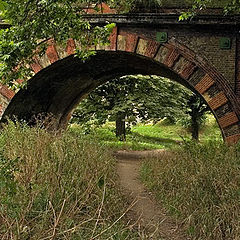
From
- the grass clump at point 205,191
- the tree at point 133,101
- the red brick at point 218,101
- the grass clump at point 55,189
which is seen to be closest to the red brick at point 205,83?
the red brick at point 218,101

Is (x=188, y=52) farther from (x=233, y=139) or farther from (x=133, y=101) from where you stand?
(x=133, y=101)

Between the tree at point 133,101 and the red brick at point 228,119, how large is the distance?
279 inches

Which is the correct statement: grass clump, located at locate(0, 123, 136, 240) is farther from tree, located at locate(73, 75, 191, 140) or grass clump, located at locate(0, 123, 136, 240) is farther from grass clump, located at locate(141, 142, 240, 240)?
tree, located at locate(73, 75, 191, 140)

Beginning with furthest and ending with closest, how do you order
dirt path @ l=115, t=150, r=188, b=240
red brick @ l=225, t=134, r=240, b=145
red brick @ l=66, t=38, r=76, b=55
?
1. red brick @ l=66, t=38, r=76, b=55
2. red brick @ l=225, t=134, r=240, b=145
3. dirt path @ l=115, t=150, r=188, b=240

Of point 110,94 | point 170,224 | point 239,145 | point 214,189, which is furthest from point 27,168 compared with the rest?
point 110,94

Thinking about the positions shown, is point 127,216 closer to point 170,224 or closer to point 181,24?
point 170,224

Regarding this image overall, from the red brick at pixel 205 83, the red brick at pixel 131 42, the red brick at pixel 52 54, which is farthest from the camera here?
the red brick at pixel 52 54

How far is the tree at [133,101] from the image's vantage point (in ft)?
52.4

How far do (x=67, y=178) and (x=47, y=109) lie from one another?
8563mm

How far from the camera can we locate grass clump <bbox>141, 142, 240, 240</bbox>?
4457 millimetres

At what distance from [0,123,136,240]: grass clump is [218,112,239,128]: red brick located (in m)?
3.75

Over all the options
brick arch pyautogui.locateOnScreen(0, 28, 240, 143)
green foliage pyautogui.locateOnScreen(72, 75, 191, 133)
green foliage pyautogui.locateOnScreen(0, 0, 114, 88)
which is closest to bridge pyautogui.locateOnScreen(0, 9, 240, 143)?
brick arch pyautogui.locateOnScreen(0, 28, 240, 143)

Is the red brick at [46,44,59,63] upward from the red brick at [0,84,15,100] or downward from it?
upward

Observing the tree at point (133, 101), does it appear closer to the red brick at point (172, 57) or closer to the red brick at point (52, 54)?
the red brick at point (52, 54)
